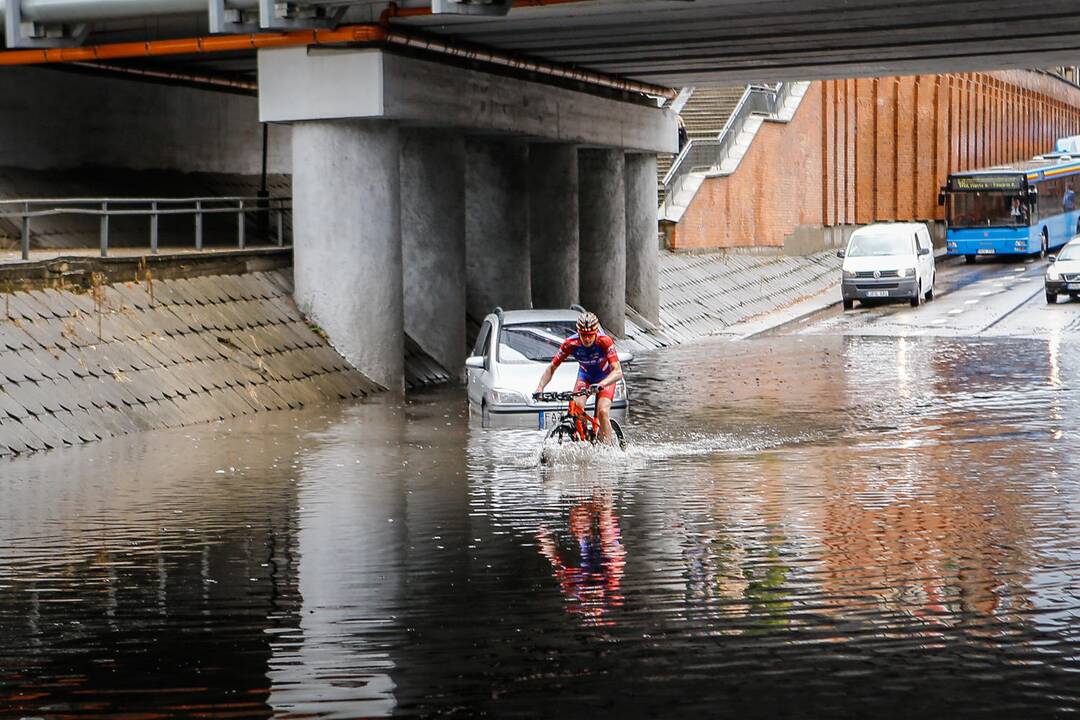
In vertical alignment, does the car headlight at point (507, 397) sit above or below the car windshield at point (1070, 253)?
below

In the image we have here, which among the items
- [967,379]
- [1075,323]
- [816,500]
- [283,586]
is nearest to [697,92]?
[1075,323]

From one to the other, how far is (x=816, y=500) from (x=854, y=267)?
29.2 m

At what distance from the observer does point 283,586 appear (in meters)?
10.4

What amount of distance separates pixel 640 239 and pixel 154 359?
1768 cm

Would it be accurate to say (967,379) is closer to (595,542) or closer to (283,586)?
(595,542)

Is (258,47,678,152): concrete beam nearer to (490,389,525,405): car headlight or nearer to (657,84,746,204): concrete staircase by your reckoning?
(490,389,525,405): car headlight

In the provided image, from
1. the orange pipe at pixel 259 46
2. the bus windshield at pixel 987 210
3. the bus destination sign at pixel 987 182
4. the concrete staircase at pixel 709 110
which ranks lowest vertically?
the bus windshield at pixel 987 210

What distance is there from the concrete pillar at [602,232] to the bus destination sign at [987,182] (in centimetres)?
2276

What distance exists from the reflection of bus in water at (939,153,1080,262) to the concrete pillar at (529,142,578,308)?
23.8 m

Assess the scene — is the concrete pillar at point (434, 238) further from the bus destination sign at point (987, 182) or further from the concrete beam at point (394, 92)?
the bus destination sign at point (987, 182)

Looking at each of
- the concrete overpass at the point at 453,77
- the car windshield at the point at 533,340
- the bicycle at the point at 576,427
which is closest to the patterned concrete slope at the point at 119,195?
the concrete overpass at the point at 453,77

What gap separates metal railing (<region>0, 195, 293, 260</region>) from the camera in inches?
896

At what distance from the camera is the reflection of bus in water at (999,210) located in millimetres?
54781

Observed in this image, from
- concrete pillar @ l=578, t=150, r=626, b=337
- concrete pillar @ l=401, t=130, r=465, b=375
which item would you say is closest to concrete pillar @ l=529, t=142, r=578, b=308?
concrete pillar @ l=578, t=150, r=626, b=337
